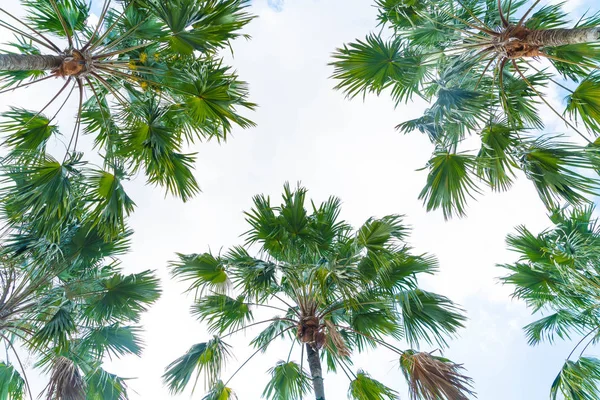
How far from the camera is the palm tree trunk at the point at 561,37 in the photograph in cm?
420

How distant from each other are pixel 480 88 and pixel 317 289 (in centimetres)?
342

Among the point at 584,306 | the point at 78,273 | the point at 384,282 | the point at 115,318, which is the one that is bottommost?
the point at 584,306

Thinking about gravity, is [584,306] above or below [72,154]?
below

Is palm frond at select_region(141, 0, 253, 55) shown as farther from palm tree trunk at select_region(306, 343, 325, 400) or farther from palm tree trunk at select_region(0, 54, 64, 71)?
palm tree trunk at select_region(306, 343, 325, 400)

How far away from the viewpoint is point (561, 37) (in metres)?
4.39

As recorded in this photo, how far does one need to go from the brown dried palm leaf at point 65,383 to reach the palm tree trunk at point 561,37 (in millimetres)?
6027

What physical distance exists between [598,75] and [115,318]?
691 cm

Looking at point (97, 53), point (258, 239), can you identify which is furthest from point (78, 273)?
point (97, 53)

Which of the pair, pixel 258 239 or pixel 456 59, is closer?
pixel 456 59

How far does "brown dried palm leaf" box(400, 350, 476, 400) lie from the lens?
436cm

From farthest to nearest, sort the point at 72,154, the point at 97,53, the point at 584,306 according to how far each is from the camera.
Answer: the point at 584,306 → the point at 72,154 → the point at 97,53

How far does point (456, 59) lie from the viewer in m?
5.64

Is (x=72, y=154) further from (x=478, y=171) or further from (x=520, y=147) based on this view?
(x=520, y=147)

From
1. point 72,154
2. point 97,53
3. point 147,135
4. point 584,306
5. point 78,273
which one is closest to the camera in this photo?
point 97,53
